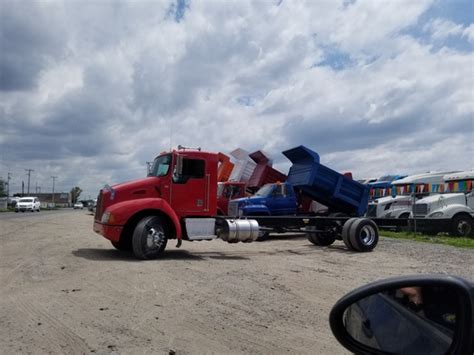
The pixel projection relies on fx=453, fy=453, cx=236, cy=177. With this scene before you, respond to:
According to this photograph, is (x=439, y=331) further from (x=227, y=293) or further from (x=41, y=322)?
(x=227, y=293)

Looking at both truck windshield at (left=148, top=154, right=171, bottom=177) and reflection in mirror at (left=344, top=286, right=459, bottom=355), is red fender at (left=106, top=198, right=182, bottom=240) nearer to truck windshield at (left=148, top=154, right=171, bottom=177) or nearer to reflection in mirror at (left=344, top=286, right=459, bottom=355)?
truck windshield at (left=148, top=154, right=171, bottom=177)

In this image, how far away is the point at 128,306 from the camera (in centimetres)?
633

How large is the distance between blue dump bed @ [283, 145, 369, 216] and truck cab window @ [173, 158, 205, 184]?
20.7 ft

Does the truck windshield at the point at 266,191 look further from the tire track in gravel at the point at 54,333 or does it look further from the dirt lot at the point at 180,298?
the tire track in gravel at the point at 54,333

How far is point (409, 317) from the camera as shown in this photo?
5.77ft

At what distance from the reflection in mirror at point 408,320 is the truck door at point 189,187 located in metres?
10.5

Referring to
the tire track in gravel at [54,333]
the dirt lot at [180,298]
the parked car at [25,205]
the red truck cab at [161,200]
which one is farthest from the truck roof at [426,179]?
the parked car at [25,205]

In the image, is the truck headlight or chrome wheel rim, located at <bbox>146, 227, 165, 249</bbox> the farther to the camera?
the truck headlight

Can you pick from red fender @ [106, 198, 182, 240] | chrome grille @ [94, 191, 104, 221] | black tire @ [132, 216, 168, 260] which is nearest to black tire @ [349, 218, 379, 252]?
red fender @ [106, 198, 182, 240]

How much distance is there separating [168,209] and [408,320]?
10232 millimetres

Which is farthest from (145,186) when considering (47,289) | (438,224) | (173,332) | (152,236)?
(438,224)

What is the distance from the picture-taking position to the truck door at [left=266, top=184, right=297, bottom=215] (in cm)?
1900

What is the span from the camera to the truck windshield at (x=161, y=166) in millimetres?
12555

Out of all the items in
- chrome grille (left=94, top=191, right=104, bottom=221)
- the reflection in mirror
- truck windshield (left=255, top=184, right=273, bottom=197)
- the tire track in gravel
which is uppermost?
truck windshield (left=255, top=184, right=273, bottom=197)
